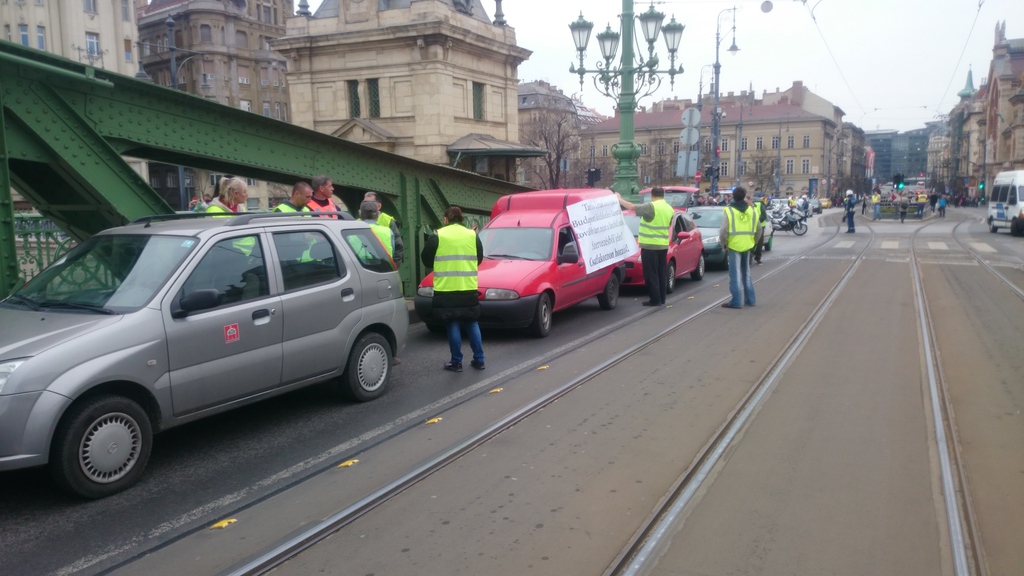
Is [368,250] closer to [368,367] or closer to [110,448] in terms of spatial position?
[368,367]

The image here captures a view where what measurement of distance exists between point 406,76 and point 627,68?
1790 centimetres

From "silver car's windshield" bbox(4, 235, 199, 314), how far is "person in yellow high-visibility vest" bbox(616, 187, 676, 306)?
810cm

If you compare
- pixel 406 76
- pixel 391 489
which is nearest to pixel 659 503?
pixel 391 489

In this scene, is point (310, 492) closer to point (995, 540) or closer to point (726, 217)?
point (995, 540)

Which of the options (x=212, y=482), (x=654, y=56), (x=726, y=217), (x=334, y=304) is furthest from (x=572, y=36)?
(x=212, y=482)

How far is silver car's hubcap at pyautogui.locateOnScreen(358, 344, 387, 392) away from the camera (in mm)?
7332

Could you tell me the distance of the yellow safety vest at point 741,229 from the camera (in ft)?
41.7

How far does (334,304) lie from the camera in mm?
6938

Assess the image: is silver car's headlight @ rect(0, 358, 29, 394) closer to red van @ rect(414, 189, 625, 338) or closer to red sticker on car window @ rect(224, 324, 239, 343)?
red sticker on car window @ rect(224, 324, 239, 343)

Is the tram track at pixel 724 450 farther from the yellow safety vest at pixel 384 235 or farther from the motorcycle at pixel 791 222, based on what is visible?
the motorcycle at pixel 791 222

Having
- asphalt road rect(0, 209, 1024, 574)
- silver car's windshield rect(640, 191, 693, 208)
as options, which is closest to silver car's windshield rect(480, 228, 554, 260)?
asphalt road rect(0, 209, 1024, 574)

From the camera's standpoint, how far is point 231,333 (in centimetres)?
594

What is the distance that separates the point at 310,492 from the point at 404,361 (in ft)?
13.5

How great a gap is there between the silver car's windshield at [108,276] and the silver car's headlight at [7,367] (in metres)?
0.78
